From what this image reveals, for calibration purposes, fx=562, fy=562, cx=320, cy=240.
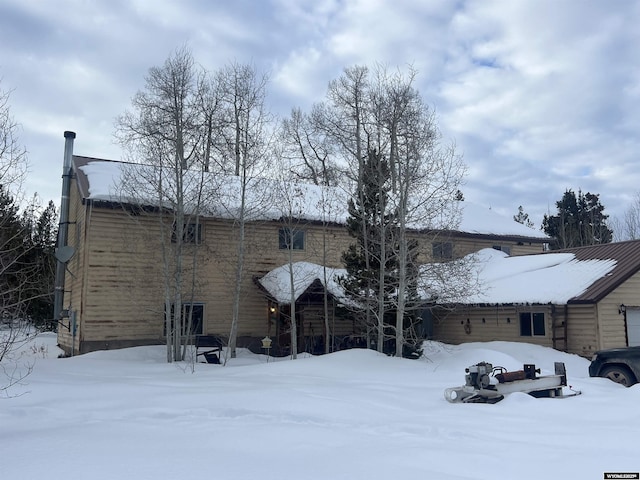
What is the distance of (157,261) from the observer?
2162cm

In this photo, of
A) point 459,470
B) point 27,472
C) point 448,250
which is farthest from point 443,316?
point 27,472

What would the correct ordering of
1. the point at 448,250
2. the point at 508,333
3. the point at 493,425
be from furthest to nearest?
the point at 448,250 → the point at 508,333 → the point at 493,425

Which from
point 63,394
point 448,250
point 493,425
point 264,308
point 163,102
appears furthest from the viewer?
point 448,250

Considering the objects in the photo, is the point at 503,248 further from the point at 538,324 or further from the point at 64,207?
the point at 64,207

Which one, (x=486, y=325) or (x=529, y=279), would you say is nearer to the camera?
(x=529, y=279)

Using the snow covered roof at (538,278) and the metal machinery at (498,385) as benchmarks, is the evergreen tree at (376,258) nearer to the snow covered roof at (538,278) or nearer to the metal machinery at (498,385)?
the snow covered roof at (538,278)

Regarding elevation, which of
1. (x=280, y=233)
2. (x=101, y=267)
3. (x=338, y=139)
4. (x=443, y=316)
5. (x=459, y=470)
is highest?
(x=338, y=139)

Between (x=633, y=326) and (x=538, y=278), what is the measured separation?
3.80 m

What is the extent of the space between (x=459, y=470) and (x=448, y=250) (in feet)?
68.3

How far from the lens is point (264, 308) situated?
23828 millimetres

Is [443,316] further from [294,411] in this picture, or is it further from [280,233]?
[294,411]

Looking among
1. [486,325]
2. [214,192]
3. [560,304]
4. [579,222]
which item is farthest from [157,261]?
[579,222]

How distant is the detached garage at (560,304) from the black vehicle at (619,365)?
5559 mm

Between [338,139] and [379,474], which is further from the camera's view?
[338,139]
